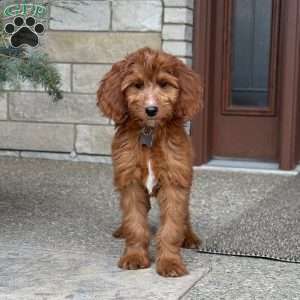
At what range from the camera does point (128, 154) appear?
4.14 m

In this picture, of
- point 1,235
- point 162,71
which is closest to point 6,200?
point 1,235

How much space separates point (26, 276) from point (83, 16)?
452 centimetres

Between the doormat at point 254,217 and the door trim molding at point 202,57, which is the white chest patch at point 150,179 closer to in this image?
the doormat at point 254,217

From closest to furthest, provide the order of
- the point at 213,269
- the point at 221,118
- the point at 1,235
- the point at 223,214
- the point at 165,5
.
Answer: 1. the point at 213,269
2. the point at 1,235
3. the point at 223,214
4. the point at 165,5
5. the point at 221,118

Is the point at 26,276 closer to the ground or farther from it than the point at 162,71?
closer to the ground

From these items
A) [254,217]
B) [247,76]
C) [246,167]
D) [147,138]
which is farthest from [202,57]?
[147,138]

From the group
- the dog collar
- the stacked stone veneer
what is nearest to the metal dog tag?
the dog collar

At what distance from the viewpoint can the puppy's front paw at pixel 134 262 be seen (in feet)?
13.5

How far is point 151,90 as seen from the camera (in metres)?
3.86

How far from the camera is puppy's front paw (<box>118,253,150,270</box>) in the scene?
411 cm

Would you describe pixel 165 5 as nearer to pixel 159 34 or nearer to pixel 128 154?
pixel 159 34

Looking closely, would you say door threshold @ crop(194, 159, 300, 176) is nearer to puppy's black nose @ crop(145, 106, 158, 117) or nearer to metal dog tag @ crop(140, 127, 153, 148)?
metal dog tag @ crop(140, 127, 153, 148)

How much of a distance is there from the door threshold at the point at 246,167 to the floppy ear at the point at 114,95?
396cm

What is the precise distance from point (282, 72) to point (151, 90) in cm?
415
